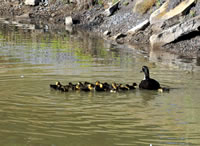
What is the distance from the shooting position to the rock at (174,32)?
2198cm

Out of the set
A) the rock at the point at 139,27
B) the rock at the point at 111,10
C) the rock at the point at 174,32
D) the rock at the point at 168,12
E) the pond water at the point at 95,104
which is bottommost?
the pond water at the point at 95,104

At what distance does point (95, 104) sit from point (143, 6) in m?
20.3

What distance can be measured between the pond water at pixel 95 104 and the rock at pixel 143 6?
1015cm

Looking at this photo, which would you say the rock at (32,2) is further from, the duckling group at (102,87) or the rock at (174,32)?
the duckling group at (102,87)

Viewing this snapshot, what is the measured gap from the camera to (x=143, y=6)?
30797 mm

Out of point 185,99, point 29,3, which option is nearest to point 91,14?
point 29,3

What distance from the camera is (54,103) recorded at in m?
11.6

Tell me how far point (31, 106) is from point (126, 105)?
237 centimetres

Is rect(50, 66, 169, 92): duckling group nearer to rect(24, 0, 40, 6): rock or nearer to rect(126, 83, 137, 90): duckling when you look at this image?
rect(126, 83, 137, 90): duckling

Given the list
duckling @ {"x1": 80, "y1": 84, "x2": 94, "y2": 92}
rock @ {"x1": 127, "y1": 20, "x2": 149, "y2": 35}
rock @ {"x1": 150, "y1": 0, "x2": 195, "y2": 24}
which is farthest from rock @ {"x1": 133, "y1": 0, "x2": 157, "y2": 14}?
duckling @ {"x1": 80, "y1": 84, "x2": 94, "y2": 92}

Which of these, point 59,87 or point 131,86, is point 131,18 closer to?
point 131,86

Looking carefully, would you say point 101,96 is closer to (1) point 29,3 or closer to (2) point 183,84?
(2) point 183,84

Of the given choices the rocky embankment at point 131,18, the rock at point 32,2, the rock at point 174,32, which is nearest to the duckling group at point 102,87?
the rocky embankment at point 131,18

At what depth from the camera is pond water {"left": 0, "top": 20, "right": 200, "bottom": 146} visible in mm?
9023
